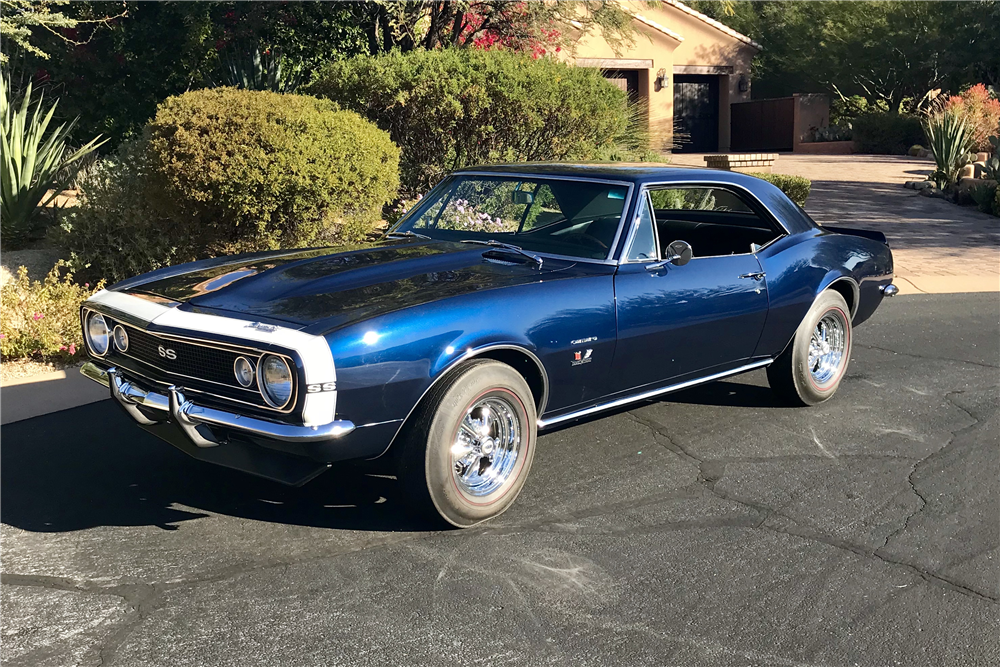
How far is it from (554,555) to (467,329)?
102 centimetres

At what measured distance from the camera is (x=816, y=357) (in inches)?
249

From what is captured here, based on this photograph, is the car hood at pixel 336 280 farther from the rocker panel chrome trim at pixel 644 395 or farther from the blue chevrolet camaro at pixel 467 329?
the rocker panel chrome trim at pixel 644 395

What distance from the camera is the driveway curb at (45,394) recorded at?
602 cm

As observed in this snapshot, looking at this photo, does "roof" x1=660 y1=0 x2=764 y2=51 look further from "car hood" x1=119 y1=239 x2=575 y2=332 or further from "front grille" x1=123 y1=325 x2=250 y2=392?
A: "front grille" x1=123 y1=325 x2=250 y2=392

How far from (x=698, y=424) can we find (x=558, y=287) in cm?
173

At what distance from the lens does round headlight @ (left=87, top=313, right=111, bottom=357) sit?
467 centimetres

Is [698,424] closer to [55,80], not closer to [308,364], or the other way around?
[308,364]

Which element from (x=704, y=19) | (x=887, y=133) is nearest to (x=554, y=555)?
(x=704, y=19)

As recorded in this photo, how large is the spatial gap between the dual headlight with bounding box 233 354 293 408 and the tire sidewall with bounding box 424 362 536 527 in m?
0.62

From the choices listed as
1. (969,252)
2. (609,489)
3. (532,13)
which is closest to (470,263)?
(609,489)

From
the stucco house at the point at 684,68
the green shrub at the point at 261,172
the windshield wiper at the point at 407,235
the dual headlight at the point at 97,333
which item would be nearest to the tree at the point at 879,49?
the stucco house at the point at 684,68

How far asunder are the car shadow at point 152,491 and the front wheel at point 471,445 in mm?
211

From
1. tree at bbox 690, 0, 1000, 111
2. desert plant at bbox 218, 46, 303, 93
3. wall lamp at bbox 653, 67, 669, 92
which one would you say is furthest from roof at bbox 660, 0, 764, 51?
desert plant at bbox 218, 46, 303, 93

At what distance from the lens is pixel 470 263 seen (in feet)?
16.0
